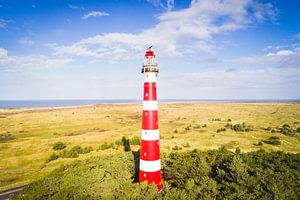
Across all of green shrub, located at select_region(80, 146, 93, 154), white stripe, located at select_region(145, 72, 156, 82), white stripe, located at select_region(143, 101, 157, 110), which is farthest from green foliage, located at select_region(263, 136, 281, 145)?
green shrub, located at select_region(80, 146, 93, 154)

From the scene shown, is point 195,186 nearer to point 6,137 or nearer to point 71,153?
point 71,153

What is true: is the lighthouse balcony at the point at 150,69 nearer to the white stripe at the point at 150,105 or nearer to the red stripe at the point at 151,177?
the white stripe at the point at 150,105

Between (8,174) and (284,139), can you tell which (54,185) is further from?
(284,139)

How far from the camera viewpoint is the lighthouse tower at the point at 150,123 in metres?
19.3

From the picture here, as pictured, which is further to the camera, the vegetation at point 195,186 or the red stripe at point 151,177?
the red stripe at point 151,177

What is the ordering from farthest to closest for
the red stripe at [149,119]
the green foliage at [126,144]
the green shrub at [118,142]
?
the green shrub at [118,142], the green foliage at [126,144], the red stripe at [149,119]

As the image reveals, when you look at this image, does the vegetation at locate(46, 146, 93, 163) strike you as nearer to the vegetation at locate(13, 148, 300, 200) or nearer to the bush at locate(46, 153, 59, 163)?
the bush at locate(46, 153, 59, 163)

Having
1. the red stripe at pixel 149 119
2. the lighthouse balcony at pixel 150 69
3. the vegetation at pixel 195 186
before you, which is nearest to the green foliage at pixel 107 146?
the vegetation at pixel 195 186

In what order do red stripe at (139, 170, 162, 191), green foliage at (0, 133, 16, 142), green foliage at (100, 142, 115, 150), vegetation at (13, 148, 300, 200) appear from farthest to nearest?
green foliage at (0, 133, 16, 142) < green foliage at (100, 142, 115, 150) < red stripe at (139, 170, 162, 191) < vegetation at (13, 148, 300, 200)

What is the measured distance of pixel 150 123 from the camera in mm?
19453

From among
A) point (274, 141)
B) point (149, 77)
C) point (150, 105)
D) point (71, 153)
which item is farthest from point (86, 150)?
point (274, 141)

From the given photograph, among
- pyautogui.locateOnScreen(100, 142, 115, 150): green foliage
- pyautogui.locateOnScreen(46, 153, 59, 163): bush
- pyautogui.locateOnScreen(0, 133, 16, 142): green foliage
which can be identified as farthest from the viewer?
pyautogui.locateOnScreen(0, 133, 16, 142): green foliage

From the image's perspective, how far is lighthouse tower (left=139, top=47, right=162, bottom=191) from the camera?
63.4 feet

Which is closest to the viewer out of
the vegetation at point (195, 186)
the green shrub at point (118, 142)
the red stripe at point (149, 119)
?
the vegetation at point (195, 186)
